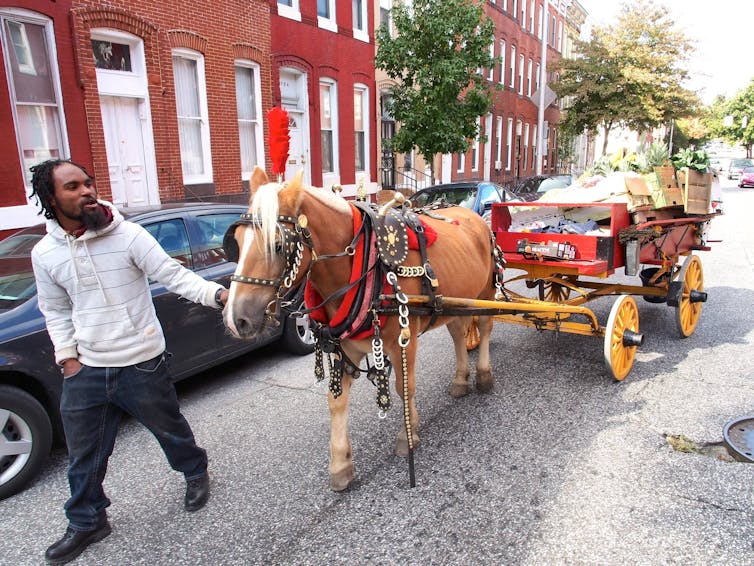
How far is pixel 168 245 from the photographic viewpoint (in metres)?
4.70

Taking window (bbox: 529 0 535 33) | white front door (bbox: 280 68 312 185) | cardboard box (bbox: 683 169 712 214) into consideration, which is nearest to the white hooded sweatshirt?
cardboard box (bbox: 683 169 712 214)

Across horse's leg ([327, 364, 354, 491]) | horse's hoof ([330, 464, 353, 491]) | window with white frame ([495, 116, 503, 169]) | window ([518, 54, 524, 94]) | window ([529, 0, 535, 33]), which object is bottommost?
horse's hoof ([330, 464, 353, 491])

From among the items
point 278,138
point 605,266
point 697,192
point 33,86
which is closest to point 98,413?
point 278,138

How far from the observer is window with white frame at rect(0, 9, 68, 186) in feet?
27.6

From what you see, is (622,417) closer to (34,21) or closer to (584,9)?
(34,21)

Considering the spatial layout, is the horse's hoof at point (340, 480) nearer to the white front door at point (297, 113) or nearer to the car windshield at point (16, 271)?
the car windshield at point (16, 271)

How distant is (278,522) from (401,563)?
79cm

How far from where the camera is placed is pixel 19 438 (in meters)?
3.45

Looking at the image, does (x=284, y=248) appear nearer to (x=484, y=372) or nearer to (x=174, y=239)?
(x=174, y=239)

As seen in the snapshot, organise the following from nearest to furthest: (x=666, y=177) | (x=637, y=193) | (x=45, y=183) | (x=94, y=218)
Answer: (x=45, y=183) → (x=94, y=218) → (x=637, y=193) → (x=666, y=177)

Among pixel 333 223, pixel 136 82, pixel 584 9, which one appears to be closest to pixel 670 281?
pixel 333 223

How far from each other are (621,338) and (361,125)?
44.9 ft

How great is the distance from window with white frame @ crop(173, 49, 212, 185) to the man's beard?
9323 mm

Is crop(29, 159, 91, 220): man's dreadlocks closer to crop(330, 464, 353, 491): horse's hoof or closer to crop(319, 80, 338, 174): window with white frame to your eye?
crop(330, 464, 353, 491): horse's hoof
